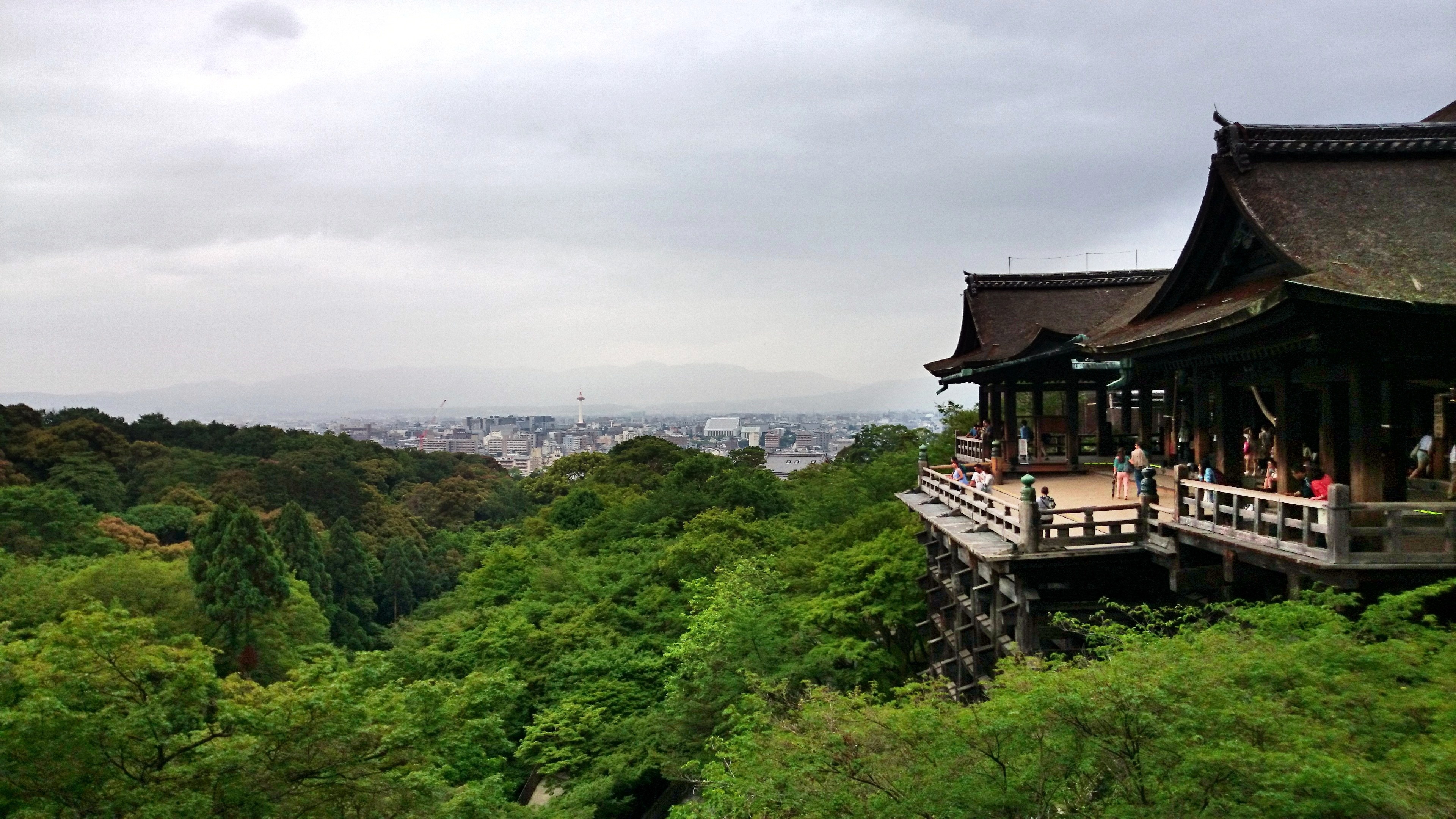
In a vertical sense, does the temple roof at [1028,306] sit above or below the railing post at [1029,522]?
above

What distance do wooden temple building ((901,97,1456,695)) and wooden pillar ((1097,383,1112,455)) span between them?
141 inches

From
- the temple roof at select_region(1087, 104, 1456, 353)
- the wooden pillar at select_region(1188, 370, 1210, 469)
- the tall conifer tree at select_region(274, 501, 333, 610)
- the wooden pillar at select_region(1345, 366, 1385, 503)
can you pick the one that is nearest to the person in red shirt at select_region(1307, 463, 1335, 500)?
the wooden pillar at select_region(1345, 366, 1385, 503)

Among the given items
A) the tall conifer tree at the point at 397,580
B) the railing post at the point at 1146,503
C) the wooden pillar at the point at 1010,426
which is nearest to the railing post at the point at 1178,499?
the railing post at the point at 1146,503

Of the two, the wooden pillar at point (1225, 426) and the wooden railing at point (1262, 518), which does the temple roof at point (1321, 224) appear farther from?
the wooden railing at point (1262, 518)

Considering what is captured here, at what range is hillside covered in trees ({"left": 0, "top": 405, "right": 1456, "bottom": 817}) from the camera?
659cm

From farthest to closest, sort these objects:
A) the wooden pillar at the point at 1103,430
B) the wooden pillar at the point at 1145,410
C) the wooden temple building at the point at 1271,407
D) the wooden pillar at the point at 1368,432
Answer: the wooden pillar at the point at 1103,430, the wooden pillar at the point at 1145,410, the wooden pillar at the point at 1368,432, the wooden temple building at the point at 1271,407

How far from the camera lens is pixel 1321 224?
1056cm

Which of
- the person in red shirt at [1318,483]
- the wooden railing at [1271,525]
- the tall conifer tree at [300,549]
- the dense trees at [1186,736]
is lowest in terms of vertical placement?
the tall conifer tree at [300,549]

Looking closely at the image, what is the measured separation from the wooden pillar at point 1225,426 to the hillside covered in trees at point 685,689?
8.50 ft

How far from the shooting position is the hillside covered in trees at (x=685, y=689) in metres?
6.59

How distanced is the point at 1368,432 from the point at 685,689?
11.6m

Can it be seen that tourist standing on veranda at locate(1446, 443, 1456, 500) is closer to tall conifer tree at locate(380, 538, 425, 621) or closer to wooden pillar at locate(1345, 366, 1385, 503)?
wooden pillar at locate(1345, 366, 1385, 503)

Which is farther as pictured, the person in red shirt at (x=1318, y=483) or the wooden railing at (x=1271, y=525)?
the person in red shirt at (x=1318, y=483)

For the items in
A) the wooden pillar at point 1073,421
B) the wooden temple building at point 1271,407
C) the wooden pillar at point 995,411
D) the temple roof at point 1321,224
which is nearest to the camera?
the wooden temple building at point 1271,407
